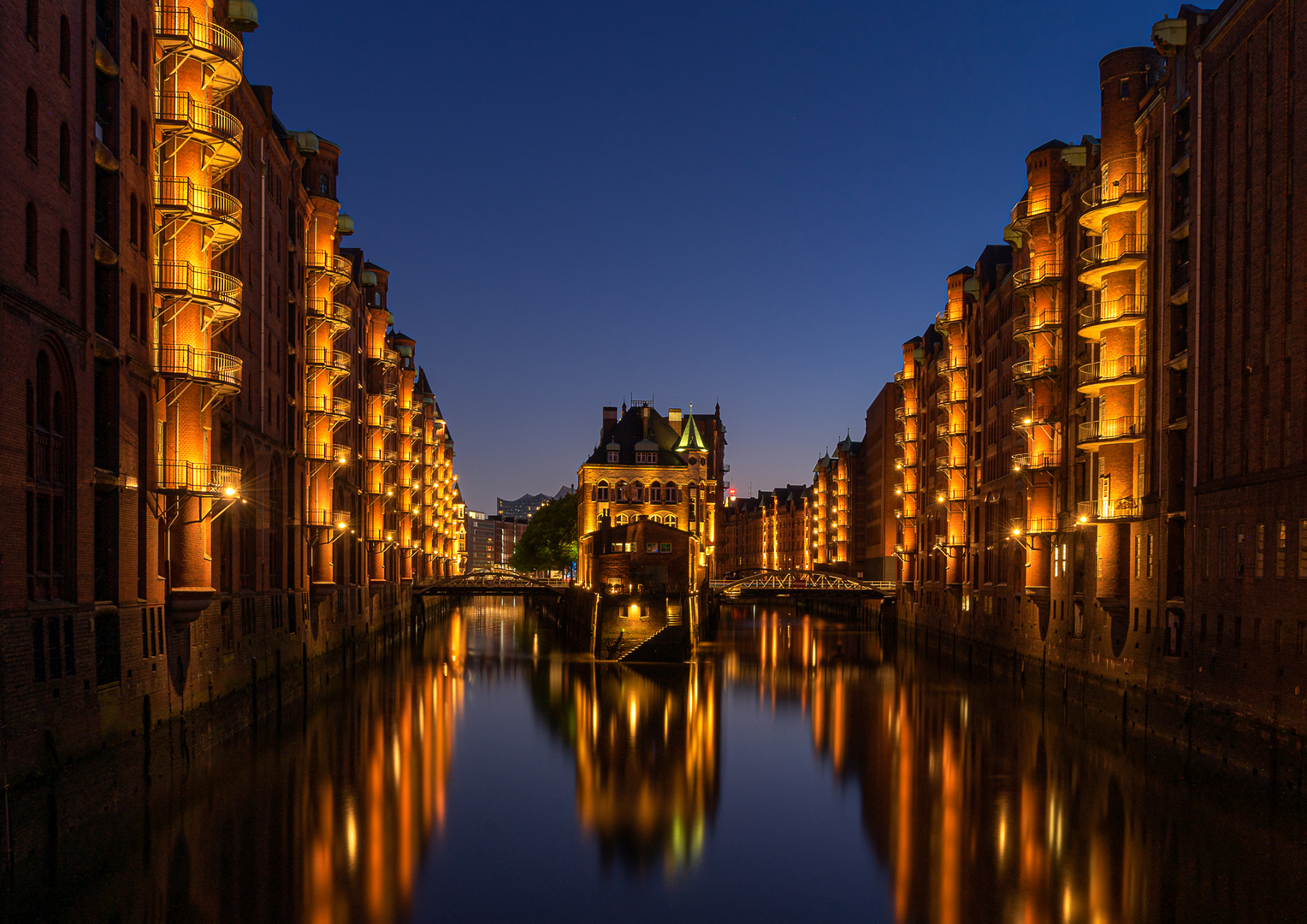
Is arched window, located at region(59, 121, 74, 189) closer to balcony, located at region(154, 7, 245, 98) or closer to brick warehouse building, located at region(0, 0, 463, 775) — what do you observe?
brick warehouse building, located at region(0, 0, 463, 775)

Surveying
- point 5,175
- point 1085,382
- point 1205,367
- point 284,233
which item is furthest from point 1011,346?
point 5,175

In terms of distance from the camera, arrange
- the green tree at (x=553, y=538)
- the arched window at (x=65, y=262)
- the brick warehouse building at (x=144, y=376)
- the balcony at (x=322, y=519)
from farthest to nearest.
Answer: the green tree at (x=553, y=538)
the balcony at (x=322, y=519)
the arched window at (x=65, y=262)
the brick warehouse building at (x=144, y=376)

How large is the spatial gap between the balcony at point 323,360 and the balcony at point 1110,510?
37.4 meters

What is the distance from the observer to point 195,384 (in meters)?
37.8

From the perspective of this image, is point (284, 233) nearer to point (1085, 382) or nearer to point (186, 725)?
point (186, 725)

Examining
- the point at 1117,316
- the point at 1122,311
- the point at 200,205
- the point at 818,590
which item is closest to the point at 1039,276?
the point at 1122,311

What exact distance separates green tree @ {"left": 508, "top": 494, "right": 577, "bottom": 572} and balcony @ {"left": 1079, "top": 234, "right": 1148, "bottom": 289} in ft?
343

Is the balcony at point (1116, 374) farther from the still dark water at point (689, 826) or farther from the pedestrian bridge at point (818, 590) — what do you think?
the pedestrian bridge at point (818, 590)

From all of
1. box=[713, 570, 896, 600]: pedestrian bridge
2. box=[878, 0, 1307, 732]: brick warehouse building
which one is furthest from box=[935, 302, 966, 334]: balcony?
box=[713, 570, 896, 600]: pedestrian bridge

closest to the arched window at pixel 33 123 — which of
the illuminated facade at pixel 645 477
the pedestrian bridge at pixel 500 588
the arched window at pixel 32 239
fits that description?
the arched window at pixel 32 239

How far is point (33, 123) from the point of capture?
27.6m

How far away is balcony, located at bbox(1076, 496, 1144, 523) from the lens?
45.4m

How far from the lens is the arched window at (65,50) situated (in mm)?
29141

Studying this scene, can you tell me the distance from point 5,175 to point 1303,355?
107ft
